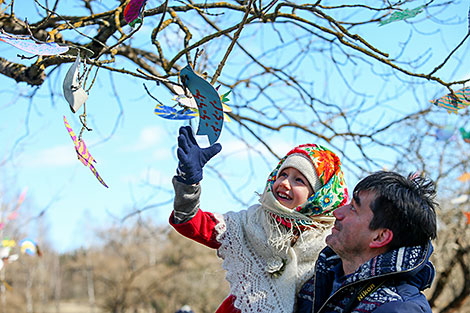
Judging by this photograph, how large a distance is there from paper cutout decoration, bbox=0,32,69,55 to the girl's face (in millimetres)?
892

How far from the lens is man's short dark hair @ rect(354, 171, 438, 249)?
1382mm

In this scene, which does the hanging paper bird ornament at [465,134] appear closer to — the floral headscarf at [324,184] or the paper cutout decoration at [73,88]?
the floral headscarf at [324,184]

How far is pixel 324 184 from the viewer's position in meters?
1.80

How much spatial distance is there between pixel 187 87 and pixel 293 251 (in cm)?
81

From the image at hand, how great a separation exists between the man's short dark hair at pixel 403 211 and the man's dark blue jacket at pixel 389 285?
4cm

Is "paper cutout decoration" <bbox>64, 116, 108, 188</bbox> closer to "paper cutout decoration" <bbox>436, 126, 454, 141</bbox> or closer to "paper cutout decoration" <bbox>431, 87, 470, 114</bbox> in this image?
"paper cutout decoration" <bbox>431, 87, 470, 114</bbox>

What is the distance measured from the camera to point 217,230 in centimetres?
180

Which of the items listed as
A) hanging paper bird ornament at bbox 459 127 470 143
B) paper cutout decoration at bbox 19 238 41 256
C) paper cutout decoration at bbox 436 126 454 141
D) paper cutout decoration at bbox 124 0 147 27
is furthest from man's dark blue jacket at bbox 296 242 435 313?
paper cutout decoration at bbox 19 238 41 256

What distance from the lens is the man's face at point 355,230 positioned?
1423 millimetres

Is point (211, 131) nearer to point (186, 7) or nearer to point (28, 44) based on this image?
point (28, 44)

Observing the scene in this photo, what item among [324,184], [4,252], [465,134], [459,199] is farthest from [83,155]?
[459,199]

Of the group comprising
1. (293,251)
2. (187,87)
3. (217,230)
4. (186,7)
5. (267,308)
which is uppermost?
(186,7)

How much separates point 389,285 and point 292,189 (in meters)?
0.55

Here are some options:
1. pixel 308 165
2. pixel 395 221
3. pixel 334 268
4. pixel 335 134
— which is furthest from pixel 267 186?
pixel 335 134
